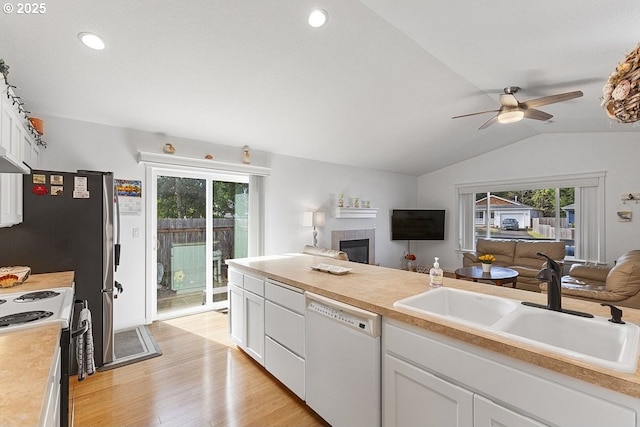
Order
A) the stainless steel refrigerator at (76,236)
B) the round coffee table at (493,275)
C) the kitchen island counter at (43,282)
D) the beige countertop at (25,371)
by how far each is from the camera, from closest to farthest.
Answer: the beige countertop at (25,371) < the kitchen island counter at (43,282) < the stainless steel refrigerator at (76,236) < the round coffee table at (493,275)

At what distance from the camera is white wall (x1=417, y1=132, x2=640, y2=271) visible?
4.51 meters

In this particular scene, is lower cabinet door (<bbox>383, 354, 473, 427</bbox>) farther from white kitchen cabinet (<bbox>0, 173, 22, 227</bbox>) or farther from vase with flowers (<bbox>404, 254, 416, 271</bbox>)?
vase with flowers (<bbox>404, 254, 416, 271</bbox>)

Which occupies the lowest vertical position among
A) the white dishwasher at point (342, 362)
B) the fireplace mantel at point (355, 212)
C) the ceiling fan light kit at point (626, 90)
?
the white dishwasher at point (342, 362)

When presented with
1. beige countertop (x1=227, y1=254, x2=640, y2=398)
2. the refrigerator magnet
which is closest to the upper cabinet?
the refrigerator magnet

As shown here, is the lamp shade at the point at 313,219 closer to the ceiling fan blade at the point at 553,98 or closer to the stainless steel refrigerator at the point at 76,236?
the stainless steel refrigerator at the point at 76,236

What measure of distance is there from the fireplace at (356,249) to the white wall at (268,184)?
314 millimetres

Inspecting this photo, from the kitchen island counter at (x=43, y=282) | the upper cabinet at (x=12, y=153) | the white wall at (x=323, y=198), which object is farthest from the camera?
the white wall at (x=323, y=198)

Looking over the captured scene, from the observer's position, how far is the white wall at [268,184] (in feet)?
10.3

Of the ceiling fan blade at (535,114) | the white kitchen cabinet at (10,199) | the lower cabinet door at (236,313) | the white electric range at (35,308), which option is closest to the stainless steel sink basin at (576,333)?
the white electric range at (35,308)

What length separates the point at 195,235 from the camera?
13.6 ft

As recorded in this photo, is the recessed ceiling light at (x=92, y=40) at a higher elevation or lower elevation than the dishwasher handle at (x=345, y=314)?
higher

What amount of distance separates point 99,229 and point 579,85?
15.7ft

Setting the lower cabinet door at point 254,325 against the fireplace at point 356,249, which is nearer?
the lower cabinet door at point 254,325

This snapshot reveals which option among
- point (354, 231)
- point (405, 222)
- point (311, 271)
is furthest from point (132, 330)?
point (405, 222)
